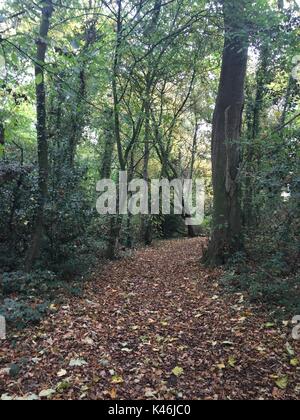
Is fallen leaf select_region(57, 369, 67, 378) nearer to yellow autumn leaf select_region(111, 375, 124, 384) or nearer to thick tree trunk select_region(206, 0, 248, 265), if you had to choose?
yellow autumn leaf select_region(111, 375, 124, 384)

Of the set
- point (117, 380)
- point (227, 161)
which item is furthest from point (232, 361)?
point (227, 161)

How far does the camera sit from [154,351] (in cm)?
445

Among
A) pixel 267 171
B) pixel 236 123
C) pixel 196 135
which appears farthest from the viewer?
pixel 196 135

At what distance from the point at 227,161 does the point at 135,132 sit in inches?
126

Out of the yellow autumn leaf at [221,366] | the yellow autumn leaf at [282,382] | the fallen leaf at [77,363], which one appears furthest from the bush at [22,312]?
the yellow autumn leaf at [282,382]

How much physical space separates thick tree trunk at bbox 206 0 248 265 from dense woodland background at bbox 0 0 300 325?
1.0 inches

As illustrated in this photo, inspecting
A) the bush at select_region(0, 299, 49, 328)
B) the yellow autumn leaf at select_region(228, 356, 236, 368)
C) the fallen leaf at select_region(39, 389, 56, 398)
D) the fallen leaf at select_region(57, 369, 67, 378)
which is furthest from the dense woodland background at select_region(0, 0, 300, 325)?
the fallen leaf at select_region(39, 389, 56, 398)

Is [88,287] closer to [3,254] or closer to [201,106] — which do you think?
[3,254]

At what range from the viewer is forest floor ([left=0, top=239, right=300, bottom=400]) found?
3639 millimetres

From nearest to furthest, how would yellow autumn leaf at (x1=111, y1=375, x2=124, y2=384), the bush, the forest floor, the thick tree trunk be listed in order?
the forest floor, yellow autumn leaf at (x1=111, y1=375, x2=124, y2=384), the bush, the thick tree trunk

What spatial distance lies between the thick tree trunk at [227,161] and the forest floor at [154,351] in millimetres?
1809
